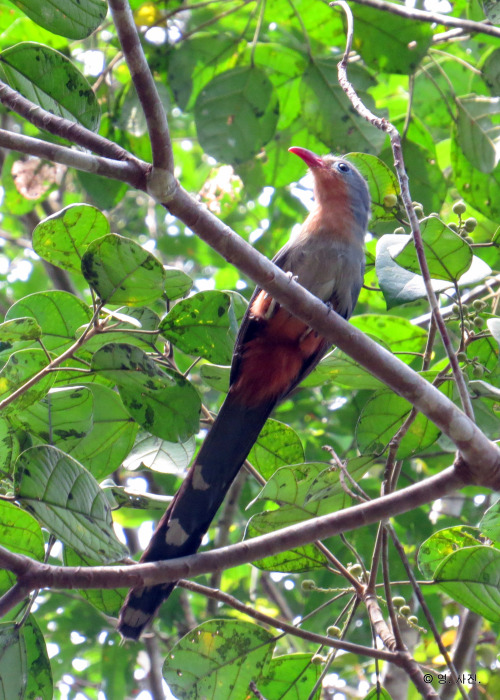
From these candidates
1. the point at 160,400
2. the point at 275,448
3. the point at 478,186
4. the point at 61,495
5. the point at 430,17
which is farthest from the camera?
the point at 478,186

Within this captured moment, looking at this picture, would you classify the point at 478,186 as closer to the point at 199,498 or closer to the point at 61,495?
the point at 199,498

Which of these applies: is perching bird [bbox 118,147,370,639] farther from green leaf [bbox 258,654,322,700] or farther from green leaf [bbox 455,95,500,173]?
green leaf [bbox 455,95,500,173]

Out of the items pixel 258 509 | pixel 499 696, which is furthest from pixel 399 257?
pixel 499 696

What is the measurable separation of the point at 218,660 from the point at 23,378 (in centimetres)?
123

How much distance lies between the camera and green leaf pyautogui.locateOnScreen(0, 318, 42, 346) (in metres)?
2.30

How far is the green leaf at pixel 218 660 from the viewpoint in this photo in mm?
2619

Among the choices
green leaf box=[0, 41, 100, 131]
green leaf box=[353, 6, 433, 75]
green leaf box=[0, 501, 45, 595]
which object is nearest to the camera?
green leaf box=[0, 501, 45, 595]

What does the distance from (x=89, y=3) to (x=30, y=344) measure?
1175 millimetres

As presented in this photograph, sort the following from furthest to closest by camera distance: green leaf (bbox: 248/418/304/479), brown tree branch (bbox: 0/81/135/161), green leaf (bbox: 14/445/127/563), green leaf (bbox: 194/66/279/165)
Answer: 1. green leaf (bbox: 194/66/279/165)
2. green leaf (bbox: 248/418/304/479)
3. brown tree branch (bbox: 0/81/135/161)
4. green leaf (bbox: 14/445/127/563)

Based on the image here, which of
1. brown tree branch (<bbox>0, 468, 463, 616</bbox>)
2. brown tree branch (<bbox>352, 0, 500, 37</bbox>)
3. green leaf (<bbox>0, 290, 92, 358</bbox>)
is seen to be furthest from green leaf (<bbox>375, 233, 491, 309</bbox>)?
brown tree branch (<bbox>352, 0, 500, 37</bbox>)

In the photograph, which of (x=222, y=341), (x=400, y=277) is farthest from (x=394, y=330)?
(x=222, y=341)

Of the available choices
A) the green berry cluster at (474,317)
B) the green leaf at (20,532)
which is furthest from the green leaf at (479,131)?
the green leaf at (20,532)

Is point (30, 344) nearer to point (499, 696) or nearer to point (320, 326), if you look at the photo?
point (320, 326)

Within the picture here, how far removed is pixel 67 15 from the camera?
242 cm
